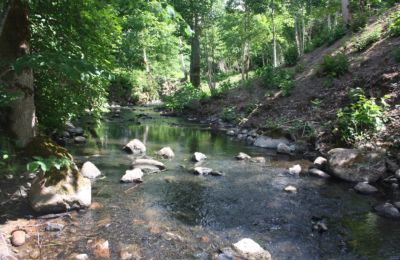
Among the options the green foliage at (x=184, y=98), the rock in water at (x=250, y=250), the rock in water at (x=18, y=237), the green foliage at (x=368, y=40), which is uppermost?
the green foliage at (x=368, y=40)

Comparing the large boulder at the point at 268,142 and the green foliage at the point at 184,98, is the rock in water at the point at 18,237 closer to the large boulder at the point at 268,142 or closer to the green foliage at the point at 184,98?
the large boulder at the point at 268,142

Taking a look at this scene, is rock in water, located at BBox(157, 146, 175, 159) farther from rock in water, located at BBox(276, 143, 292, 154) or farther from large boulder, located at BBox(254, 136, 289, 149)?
large boulder, located at BBox(254, 136, 289, 149)

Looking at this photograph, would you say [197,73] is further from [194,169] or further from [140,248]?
[140,248]

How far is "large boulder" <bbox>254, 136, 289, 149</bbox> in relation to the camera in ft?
44.9

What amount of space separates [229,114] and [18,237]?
15.3 meters

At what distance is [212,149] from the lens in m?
13.2

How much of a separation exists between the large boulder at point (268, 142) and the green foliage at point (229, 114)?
17.1 feet

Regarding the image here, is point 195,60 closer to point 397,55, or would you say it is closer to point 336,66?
point 336,66

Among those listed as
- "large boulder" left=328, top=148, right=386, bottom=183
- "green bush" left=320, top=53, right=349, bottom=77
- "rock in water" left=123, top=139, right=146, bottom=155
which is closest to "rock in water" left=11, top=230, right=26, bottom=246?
"rock in water" left=123, top=139, right=146, bottom=155

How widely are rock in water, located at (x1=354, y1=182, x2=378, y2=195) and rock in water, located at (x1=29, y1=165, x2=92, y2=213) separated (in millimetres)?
5820

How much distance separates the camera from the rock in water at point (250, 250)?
5295 millimetres

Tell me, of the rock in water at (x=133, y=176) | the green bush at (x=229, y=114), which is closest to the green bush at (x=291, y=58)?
the green bush at (x=229, y=114)

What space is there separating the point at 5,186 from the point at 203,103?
1796cm

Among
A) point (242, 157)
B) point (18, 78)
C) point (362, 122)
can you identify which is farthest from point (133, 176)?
point (362, 122)
